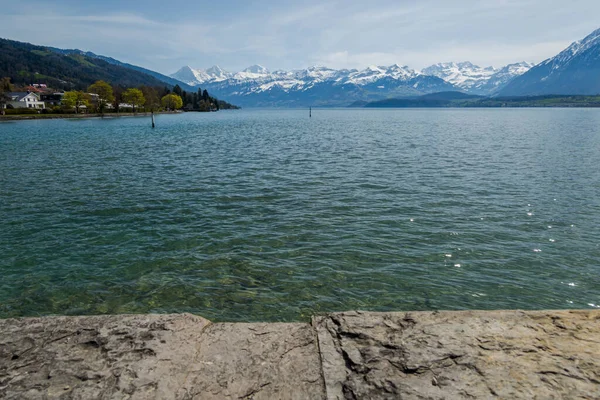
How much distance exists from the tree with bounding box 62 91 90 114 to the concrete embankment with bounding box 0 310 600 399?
704ft

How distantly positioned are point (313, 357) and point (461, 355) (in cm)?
216

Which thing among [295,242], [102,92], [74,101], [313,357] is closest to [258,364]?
[313,357]

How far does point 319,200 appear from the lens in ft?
75.4

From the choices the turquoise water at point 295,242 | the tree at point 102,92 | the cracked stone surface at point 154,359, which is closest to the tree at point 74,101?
the tree at point 102,92

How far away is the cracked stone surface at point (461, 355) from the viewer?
4574 millimetres

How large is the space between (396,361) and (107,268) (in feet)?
39.2

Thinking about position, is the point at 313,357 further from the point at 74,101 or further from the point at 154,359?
the point at 74,101

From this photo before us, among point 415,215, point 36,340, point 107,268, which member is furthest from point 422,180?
point 36,340

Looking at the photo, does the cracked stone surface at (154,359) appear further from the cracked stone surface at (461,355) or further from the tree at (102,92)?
the tree at (102,92)

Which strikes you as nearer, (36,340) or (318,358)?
(318,358)

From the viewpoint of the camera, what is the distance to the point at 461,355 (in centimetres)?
519

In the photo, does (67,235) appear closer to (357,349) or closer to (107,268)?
(107,268)

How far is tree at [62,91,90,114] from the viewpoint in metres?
182

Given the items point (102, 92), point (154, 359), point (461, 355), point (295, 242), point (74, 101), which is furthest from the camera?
point (102, 92)
